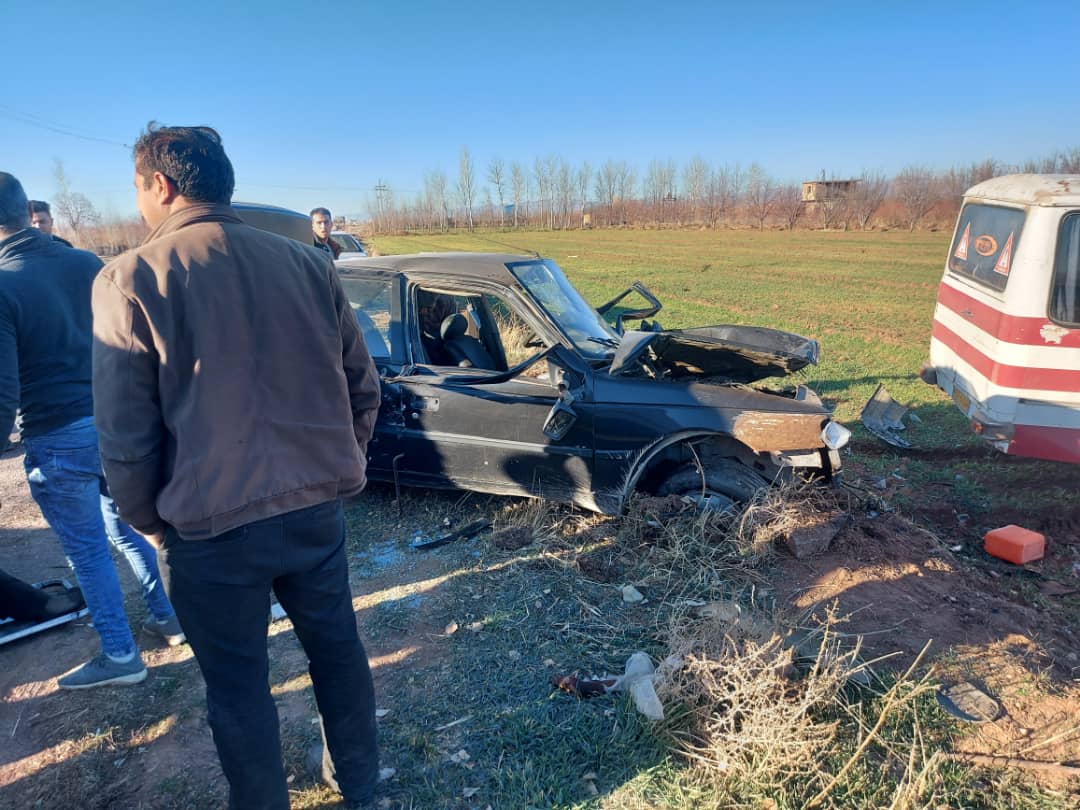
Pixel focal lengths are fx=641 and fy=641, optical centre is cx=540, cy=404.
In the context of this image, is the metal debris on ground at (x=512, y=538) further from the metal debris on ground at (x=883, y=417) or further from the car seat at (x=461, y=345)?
the metal debris on ground at (x=883, y=417)

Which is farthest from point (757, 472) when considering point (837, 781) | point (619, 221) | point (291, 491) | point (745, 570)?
point (619, 221)

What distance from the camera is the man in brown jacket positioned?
1.64m

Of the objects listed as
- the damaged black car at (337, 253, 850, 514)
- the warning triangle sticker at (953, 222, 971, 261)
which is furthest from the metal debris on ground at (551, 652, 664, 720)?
the warning triangle sticker at (953, 222, 971, 261)

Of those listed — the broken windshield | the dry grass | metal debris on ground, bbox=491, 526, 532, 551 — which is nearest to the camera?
the dry grass

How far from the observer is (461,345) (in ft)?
14.9

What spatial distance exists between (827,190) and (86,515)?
67.7m

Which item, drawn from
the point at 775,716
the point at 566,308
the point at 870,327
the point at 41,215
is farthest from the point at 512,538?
the point at 870,327

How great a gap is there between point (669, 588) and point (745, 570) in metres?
0.45

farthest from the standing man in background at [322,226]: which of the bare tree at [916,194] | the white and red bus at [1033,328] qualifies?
the bare tree at [916,194]

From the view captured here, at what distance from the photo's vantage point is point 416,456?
14.2ft

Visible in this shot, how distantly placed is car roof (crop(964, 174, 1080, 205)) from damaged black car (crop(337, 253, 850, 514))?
235 centimetres

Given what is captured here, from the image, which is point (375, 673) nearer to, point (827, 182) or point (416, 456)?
point (416, 456)

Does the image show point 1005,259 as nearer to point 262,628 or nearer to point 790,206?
point 262,628

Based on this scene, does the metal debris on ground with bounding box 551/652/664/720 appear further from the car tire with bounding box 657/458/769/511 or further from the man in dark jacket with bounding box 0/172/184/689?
the man in dark jacket with bounding box 0/172/184/689
